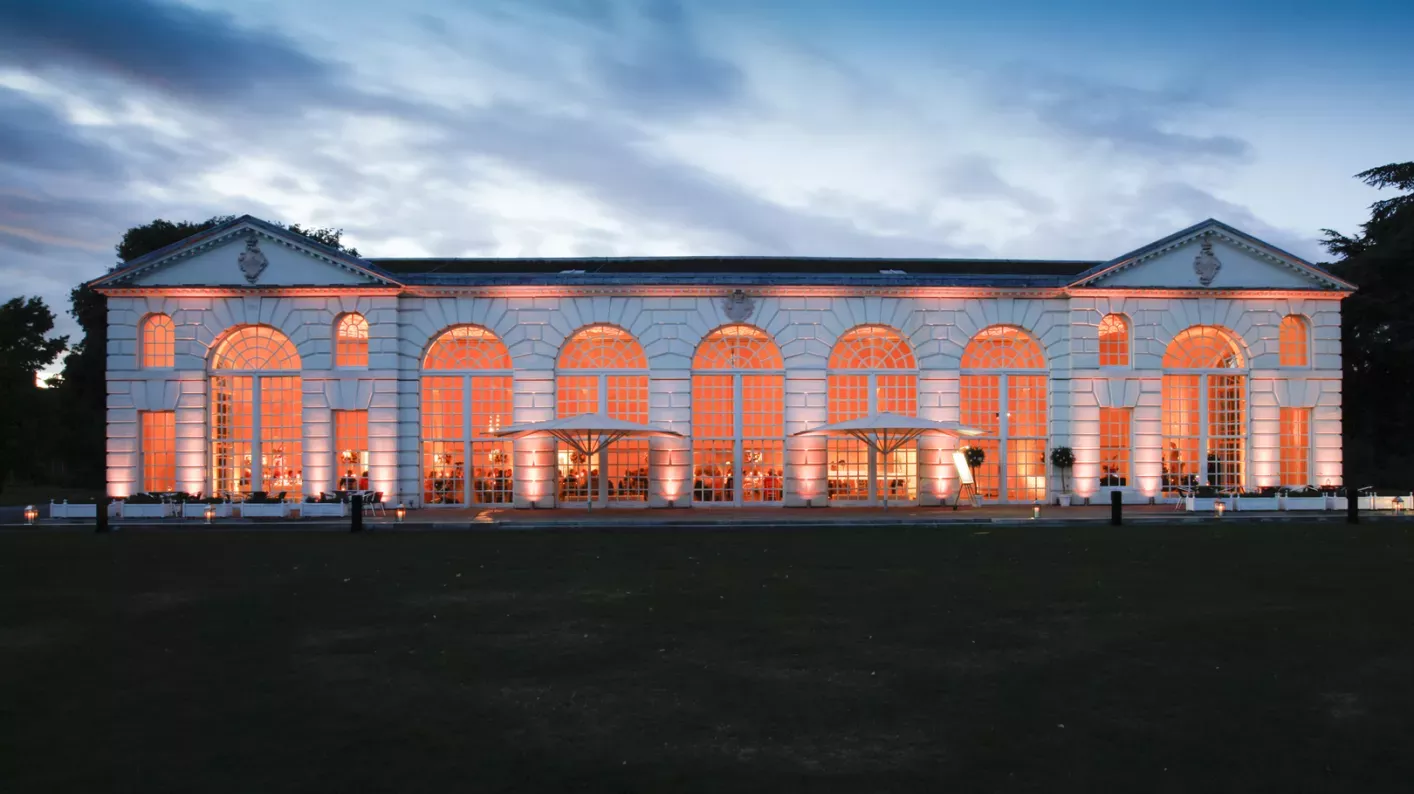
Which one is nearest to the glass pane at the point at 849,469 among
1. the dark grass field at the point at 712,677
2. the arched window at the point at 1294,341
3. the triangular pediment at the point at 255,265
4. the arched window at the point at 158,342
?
the dark grass field at the point at 712,677

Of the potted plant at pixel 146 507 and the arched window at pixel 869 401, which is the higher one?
the arched window at pixel 869 401

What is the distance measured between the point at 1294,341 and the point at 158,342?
136 ft

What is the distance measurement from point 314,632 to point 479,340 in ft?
72.6

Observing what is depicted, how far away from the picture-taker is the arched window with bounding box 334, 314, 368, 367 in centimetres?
3216

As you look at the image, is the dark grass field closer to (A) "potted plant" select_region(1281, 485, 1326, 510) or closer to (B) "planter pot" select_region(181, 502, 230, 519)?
(B) "planter pot" select_region(181, 502, 230, 519)

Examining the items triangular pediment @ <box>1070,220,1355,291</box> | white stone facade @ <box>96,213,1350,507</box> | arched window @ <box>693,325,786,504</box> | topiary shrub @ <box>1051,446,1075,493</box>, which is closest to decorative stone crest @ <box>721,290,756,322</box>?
white stone facade @ <box>96,213,1350,507</box>

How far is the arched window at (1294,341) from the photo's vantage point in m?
33.3

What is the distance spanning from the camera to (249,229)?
31.5m

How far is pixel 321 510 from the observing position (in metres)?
29.4

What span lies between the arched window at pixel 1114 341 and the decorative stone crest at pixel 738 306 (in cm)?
1292

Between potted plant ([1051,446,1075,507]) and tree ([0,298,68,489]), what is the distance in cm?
4365

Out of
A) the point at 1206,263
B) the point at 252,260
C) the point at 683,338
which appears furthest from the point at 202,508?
the point at 1206,263

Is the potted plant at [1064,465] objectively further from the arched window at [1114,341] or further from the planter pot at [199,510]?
the planter pot at [199,510]

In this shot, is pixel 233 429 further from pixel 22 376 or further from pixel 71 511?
pixel 22 376
